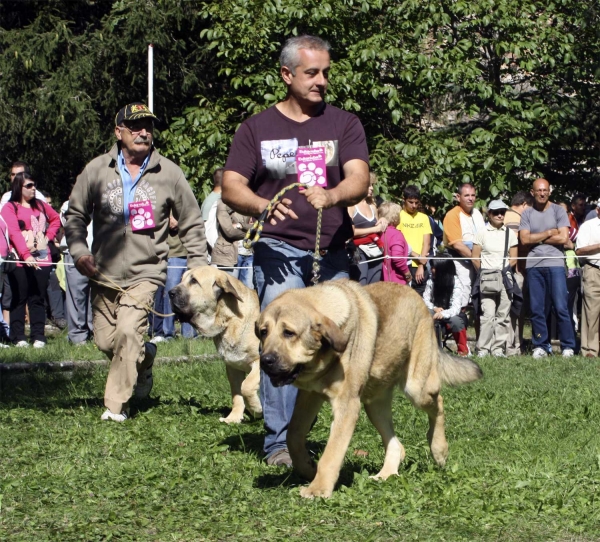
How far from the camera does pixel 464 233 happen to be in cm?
1373

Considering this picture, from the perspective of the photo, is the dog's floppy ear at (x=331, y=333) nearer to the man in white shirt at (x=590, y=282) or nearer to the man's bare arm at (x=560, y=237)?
the man's bare arm at (x=560, y=237)

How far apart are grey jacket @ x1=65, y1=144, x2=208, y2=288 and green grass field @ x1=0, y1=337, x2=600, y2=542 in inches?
48.2

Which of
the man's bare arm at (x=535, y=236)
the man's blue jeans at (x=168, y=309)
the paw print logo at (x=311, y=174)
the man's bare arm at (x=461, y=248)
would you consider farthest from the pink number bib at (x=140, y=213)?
the man's bare arm at (x=535, y=236)

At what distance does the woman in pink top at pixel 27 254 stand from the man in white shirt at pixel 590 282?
23.0 ft

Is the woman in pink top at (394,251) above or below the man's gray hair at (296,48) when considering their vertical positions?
below

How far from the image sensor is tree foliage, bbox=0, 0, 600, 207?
16.6m

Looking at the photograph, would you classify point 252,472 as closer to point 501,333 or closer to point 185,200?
point 185,200

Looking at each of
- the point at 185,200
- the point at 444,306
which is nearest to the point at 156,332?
the point at 444,306

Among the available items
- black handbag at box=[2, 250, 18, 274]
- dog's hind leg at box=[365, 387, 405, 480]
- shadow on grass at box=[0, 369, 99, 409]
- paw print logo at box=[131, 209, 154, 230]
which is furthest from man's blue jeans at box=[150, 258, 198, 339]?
dog's hind leg at box=[365, 387, 405, 480]

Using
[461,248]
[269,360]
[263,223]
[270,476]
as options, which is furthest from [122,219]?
[461,248]

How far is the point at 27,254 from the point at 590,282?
7.40 m

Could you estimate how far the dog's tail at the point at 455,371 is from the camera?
6.48 meters

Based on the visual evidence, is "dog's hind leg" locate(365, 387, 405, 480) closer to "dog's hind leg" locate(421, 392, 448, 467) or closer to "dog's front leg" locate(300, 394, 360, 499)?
"dog's hind leg" locate(421, 392, 448, 467)

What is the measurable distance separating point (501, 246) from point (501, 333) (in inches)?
45.6
